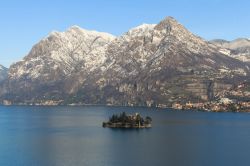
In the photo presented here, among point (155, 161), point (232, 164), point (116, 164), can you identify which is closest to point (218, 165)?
point (232, 164)

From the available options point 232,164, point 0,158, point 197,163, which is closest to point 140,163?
point 197,163

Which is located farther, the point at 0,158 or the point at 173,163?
the point at 0,158

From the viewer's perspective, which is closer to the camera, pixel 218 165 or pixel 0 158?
pixel 218 165

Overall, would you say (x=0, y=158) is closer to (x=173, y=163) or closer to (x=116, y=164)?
(x=116, y=164)

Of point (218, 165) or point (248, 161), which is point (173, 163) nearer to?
point (218, 165)

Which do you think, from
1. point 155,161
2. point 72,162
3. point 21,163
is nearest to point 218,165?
point 155,161

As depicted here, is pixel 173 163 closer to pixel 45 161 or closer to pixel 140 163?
pixel 140 163
